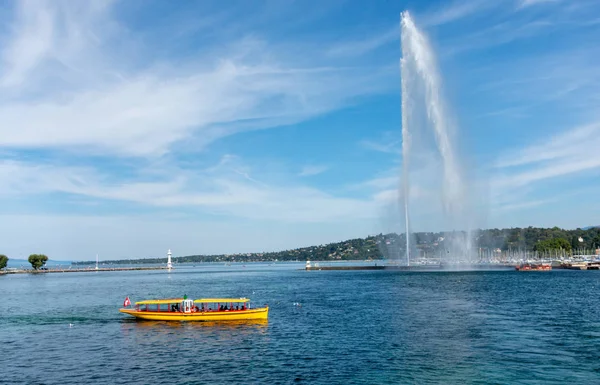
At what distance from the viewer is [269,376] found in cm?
3103

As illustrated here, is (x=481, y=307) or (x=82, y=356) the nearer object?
(x=82, y=356)

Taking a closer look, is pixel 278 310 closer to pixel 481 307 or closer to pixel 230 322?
pixel 230 322

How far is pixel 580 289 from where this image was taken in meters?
84.2

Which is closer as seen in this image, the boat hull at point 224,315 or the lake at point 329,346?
the lake at point 329,346

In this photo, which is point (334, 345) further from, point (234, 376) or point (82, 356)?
point (82, 356)

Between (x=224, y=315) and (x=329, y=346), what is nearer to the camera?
(x=329, y=346)

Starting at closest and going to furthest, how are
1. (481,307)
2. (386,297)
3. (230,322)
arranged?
(230,322), (481,307), (386,297)

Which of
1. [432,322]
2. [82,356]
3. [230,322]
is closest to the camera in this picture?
[82,356]

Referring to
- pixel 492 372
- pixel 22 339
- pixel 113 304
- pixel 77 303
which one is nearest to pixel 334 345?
pixel 492 372

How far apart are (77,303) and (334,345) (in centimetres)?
5545

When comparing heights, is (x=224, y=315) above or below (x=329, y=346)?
above

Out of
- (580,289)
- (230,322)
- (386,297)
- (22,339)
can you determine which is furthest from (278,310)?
(580,289)

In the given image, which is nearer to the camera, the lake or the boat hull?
the lake

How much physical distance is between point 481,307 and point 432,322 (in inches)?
A: 557
